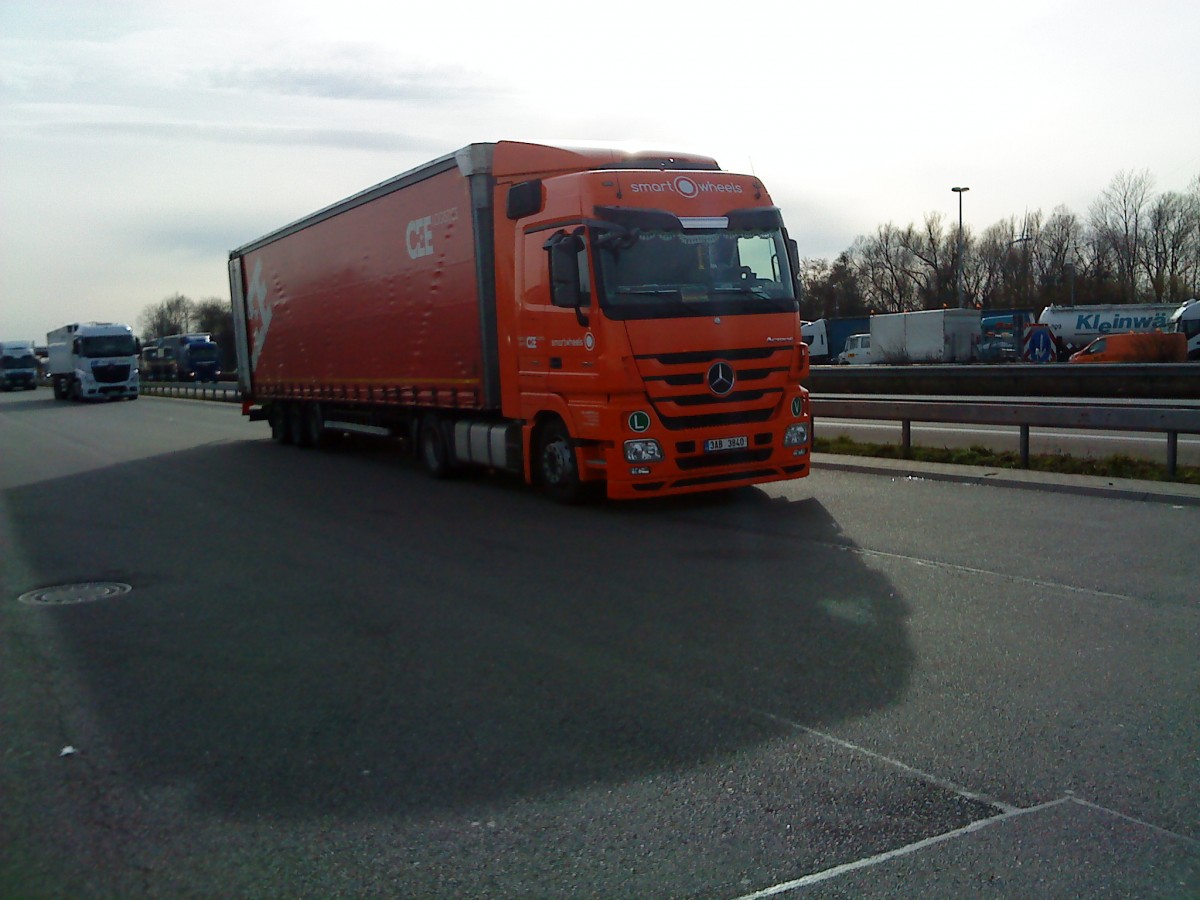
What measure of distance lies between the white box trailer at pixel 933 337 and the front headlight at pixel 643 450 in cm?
4259

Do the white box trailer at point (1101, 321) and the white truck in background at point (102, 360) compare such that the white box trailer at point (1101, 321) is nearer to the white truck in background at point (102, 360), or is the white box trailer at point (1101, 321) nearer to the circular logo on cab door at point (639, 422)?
the white truck in background at point (102, 360)

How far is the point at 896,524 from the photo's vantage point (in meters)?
10.4

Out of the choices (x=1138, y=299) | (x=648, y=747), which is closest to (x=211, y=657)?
(x=648, y=747)

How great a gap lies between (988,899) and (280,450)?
64.8 feet

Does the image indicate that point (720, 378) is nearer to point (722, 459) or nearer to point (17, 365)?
point (722, 459)

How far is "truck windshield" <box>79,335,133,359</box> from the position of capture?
166ft

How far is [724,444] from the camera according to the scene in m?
11.5

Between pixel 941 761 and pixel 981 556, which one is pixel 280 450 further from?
pixel 941 761

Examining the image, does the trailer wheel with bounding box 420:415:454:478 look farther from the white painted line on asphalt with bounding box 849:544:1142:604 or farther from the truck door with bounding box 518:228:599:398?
the white painted line on asphalt with bounding box 849:544:1142:604

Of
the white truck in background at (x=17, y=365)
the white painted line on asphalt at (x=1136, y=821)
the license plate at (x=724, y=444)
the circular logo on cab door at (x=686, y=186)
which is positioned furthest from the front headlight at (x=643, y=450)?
the white truck in background at (x=17, y=365)

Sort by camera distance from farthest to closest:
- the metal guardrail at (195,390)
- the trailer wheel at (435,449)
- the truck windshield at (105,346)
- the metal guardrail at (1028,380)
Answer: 1. the truck windshield at (105,346)
2. the metal guardrail at (195,390)
3. the metal guardrail at (1028,380)
4. the trailer wheel at (435,449)

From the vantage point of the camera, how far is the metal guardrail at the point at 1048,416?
12.5 meters

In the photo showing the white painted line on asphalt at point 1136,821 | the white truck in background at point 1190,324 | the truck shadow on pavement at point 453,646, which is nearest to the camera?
the white painted line on asphalt at point 1136,821

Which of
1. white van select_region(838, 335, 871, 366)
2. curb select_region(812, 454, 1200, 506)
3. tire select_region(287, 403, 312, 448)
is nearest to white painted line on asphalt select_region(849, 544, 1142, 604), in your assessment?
curb select_region(812, 454, 1200, 506)
